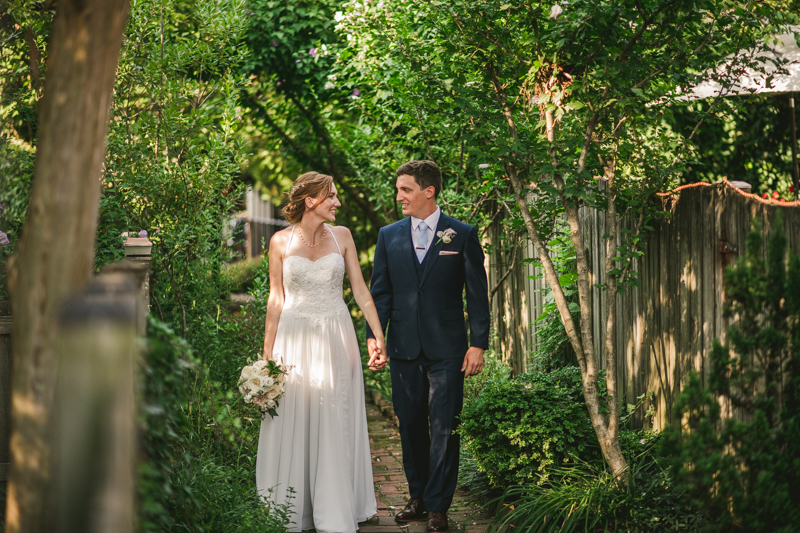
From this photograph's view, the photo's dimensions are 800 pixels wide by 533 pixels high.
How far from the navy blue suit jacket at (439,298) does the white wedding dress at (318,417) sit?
36 cm

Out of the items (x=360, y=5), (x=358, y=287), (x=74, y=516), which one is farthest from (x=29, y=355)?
(x=360, y=5)

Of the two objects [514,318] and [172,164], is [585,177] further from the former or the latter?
[514,318]

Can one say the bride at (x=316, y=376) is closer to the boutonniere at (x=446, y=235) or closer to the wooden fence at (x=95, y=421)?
the boutonniere at (x=446, y=235)

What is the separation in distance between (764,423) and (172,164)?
13.3ft

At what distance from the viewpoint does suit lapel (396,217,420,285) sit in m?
4.70

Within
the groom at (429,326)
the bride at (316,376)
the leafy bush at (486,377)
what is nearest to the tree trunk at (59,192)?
the bride at (316,376)

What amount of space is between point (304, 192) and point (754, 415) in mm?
2799

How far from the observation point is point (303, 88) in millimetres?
10516

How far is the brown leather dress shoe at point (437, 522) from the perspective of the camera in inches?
170

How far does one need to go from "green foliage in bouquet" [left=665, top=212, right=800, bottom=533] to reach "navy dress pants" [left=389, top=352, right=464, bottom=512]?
6.01 feet

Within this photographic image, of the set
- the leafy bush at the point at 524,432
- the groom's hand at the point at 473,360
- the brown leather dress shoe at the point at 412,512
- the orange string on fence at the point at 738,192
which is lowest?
the brown leather dress shoe at the point at 412,512

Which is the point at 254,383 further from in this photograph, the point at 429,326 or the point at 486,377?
the point at 486,377

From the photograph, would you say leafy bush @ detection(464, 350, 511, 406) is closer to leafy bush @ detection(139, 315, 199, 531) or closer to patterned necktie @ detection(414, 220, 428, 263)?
patterned necktie @ detection(414, 220, 428, 263)

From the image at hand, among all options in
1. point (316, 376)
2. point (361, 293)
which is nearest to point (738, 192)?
point (361, 293)
